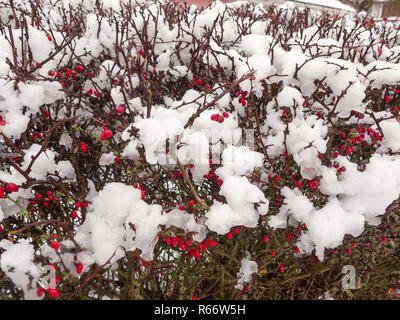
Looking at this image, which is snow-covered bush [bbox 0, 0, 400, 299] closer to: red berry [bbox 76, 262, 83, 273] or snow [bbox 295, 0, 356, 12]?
red berry [bbox 76, 262, 83, 273]

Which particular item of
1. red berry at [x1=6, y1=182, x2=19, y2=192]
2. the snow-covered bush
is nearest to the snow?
the snow-covered bush

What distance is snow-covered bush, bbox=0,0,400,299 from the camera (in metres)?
1.50

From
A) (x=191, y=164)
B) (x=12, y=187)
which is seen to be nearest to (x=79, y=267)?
(x=12, y=187)

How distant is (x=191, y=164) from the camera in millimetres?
1522

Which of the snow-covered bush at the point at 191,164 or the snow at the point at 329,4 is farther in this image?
the snow at the point at 329,4

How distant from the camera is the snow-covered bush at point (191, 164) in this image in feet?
4.92

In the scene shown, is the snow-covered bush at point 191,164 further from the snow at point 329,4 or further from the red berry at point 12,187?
the snow at point 329,4

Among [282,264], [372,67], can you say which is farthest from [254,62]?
[282,264]

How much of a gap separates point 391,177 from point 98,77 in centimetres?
189

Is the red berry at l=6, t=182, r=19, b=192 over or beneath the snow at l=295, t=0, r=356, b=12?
beneath

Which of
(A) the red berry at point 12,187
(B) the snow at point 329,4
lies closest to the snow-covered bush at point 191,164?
(A) the red berry at point 12,187

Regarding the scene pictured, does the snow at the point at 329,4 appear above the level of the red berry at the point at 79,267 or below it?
above

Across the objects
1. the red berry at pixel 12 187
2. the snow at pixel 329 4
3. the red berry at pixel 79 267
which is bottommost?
the red berry at pixel 79 267
